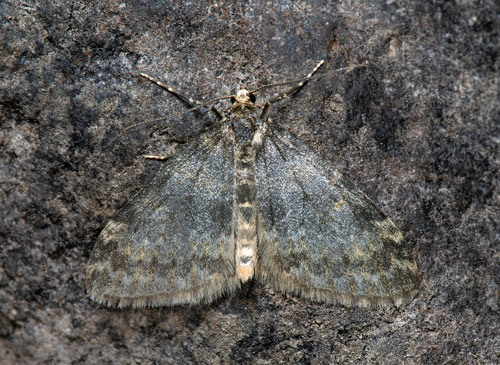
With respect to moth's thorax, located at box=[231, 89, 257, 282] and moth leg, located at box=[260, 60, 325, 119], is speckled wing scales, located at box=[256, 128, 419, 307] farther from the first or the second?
moth leg, located at box=[260, 60, 325, 119]

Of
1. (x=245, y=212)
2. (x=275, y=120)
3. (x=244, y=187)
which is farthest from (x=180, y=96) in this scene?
(x=245, y=212)

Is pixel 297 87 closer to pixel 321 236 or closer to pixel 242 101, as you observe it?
Result: pixel 242 101

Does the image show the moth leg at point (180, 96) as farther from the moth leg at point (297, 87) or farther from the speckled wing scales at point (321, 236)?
the speckled wing scales at point (321, 236)

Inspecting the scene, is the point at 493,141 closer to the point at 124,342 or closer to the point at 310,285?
the point at 310,285

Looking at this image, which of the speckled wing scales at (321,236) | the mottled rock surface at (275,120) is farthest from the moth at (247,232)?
the mottled rock surface at (275,120)

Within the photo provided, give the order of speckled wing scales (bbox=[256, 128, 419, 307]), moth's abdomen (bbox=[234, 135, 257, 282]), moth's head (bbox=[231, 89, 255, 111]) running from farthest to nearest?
1. moth's head (bbox=[231, 89, 255, 111])
2. moth's abdomen (bbox=[234, 135, 257, 282])
3. speckled wing scales (bbox=[256, 128, 419, 307])

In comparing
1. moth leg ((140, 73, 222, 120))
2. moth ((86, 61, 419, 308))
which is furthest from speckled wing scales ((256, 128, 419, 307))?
moth leg ((140, 73, 222, 120))
